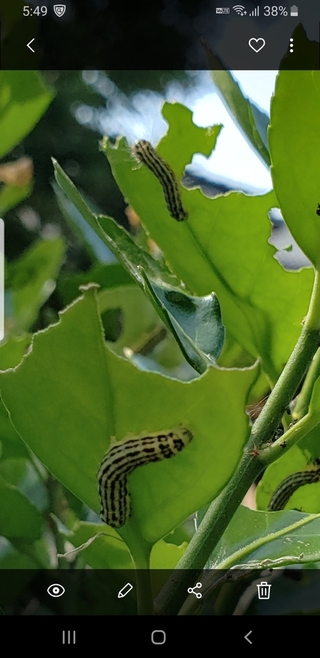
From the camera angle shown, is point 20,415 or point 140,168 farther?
point 140,168

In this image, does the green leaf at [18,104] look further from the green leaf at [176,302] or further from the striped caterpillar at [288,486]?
the striped caterpillar at [288,486]

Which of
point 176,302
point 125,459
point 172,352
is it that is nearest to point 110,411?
point 125,459

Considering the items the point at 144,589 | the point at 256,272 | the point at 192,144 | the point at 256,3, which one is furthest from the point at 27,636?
the point at 256,3

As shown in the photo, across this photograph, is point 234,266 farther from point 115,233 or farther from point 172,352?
point 172,352

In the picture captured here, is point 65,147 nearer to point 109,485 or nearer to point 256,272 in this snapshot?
point 256,272

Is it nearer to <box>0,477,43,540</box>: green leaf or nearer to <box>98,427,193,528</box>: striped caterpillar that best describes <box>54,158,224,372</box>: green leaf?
<box>98,427,193,528</box>: striped caterpillar

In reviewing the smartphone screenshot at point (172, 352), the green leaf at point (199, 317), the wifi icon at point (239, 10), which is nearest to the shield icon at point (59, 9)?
the smartphone screenshot at point (172, 352)

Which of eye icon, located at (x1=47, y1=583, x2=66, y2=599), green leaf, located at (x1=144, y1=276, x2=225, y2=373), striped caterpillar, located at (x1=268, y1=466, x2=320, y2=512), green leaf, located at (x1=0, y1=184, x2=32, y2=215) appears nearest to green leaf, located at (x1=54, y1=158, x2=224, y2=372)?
green leaf, located at (x1=144, y1=276, x2=225, y2=373)
